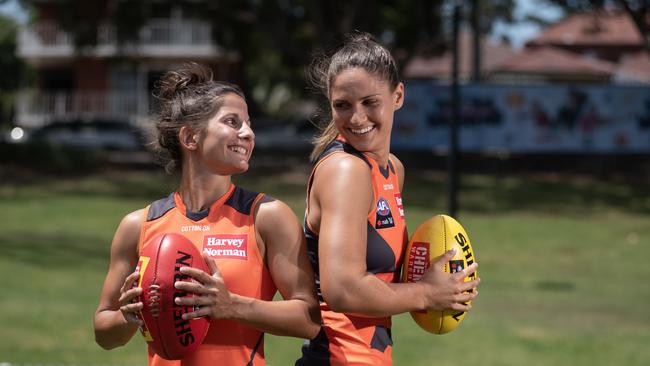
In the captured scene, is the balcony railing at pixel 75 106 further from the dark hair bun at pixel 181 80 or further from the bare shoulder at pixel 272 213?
the bare shoulder at pixel 272 213

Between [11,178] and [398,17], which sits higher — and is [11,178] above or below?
below

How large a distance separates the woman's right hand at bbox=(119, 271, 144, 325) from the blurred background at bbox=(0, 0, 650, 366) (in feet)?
1.88

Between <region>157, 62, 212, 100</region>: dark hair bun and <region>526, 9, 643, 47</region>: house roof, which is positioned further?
<region>526, 9, 643, 47</region>: house roof

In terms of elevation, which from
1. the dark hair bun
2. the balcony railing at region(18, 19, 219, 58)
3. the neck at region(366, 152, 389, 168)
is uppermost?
the dark hair bun

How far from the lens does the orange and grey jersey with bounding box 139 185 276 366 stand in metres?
3.55

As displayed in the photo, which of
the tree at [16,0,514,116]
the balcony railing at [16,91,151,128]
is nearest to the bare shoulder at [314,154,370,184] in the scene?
the tree at [16,0,514,116]

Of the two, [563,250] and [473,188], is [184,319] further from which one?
[473,188]

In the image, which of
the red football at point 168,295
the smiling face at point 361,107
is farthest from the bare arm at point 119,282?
the smiling face at point 361,107

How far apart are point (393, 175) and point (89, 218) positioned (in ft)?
68.0

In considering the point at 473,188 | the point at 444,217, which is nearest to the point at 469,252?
the point at 444,217

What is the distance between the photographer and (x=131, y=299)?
3.45 metres

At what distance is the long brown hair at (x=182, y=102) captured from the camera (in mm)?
3684

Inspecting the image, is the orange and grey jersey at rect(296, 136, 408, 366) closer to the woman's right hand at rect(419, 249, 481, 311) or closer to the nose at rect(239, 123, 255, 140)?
the woman's right hand at rect(419, 249, 481, 311)

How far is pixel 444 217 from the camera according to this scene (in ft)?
12.9
